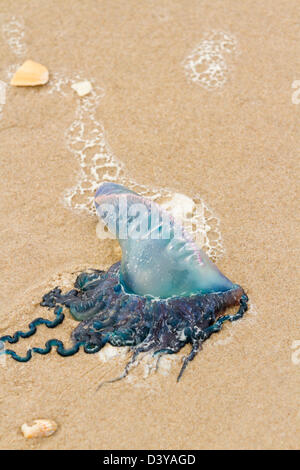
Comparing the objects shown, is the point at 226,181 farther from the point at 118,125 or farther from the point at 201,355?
the point at 201,355

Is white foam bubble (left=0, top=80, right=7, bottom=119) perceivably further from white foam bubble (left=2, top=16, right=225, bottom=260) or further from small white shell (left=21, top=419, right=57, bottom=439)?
small white shell (left=21, top=419, right=57, bottom=439)

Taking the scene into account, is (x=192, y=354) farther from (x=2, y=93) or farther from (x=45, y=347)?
(x=2, y=93)

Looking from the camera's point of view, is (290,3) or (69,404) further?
(290,3)

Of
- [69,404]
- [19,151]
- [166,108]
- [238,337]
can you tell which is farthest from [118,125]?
[69,404]

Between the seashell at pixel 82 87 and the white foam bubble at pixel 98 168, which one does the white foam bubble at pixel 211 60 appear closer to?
the white foam bubble at pixel 98 168

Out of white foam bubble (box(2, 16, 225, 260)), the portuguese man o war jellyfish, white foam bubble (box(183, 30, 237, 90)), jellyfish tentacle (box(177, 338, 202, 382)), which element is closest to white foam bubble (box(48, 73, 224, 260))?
white foam bubble (box(2, 16, 225, 260))

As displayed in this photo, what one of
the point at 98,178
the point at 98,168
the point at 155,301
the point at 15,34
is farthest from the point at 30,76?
Result: the point at 155,301
